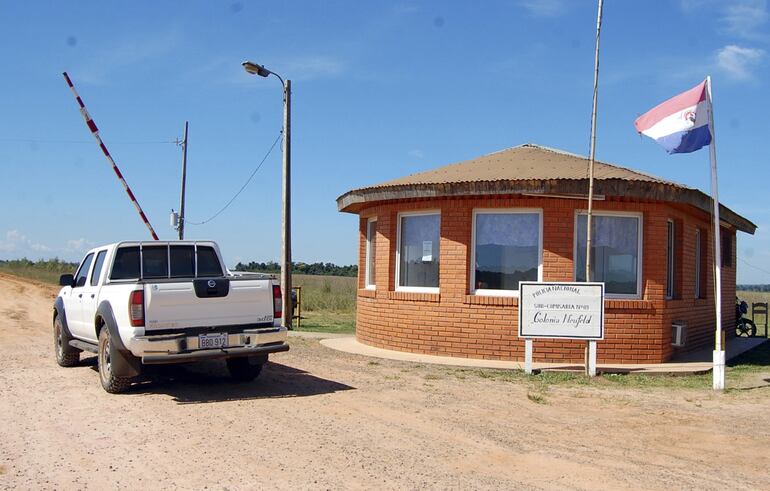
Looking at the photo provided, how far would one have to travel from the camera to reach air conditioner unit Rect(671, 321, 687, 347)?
13148mm

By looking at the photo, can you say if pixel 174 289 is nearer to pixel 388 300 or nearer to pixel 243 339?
pixel 243 339

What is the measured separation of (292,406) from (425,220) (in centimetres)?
605

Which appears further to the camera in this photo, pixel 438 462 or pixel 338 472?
pixel 438 462

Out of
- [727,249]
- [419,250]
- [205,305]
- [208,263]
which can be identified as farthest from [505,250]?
[727,249]

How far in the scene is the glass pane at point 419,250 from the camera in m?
13.9

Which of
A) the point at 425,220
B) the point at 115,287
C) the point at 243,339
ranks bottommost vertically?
the point at 243,339

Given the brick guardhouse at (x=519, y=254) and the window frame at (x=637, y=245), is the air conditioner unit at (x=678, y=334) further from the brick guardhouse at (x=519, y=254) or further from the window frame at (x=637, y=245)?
the window frame at (x=637, y=245)

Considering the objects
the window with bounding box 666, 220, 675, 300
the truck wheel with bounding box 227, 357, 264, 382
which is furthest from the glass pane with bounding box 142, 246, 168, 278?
the window with bounding box 666, 220, 675, 300

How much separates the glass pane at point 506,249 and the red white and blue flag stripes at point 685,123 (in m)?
2.73

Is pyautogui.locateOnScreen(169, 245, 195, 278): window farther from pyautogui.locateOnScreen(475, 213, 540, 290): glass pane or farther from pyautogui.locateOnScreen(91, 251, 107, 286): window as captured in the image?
pyautogui.locateOnScreen(475, 213, 540, 290): glass pane

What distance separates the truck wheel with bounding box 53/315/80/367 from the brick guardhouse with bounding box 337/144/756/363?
543 centimetres

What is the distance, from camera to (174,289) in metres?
9.09

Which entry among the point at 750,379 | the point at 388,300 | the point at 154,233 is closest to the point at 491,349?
the point at 388,300

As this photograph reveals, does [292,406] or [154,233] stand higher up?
[154,233]
